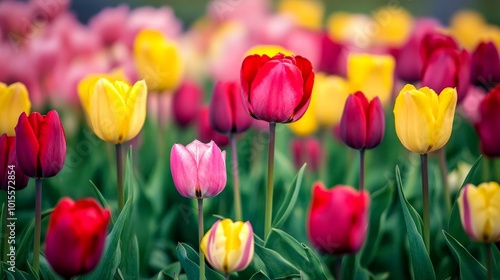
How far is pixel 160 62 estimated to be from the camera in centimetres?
124

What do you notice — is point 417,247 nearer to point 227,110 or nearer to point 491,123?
point 491,123

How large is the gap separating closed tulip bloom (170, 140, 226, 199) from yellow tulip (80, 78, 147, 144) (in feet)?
0.37

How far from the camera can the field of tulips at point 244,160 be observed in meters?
0.73

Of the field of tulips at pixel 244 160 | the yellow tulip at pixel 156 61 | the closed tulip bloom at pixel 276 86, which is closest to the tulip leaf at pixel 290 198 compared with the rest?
the field of tulips at pixel 244 160

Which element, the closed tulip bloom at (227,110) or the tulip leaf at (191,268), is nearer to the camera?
the tulip leaf at (191,268)

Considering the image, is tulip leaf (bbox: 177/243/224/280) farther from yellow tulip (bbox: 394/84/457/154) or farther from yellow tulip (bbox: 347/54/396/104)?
yellow tulip (bbox: 347/54/396/104)

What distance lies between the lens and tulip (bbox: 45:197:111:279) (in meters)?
0.64

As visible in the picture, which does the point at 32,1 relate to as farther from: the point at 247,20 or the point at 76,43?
the point at 247,20

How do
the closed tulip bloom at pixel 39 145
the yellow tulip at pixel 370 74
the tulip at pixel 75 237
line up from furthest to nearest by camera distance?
the yellow tulip at pixel 370 74 < the closed tulip bloom at pixel 39 145 < the tulip at pixel 75 237

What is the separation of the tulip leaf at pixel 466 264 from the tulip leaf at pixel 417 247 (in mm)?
38

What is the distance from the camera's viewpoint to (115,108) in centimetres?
83

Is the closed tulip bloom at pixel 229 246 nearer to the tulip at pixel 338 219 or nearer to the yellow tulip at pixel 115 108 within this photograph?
the tulip at pixel 338 219

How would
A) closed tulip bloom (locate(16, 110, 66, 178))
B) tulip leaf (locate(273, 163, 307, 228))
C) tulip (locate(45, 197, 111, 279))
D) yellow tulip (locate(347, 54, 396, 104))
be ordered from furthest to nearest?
yellow tulip (locate(347, 54, 396, 104)) → tulip leaf (locate(273, 163, 307, 228)) → closed tulip bloom (locate(16, 110, 66, 178)) → tulip (locate(45, 197, 111, 279))

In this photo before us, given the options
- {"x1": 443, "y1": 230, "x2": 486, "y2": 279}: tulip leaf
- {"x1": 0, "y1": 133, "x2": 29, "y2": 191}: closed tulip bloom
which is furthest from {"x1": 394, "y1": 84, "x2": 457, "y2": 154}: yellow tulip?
{"x1": 0, "y1": 133, "x2": 29, "y2": 191}: closed tulip bloom
